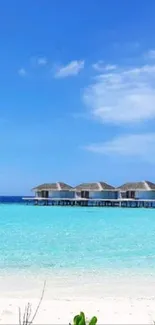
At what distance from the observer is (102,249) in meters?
12.2

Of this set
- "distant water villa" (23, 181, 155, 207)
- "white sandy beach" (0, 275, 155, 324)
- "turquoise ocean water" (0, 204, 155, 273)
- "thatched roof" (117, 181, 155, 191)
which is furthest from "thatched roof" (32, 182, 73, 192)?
"white sandy beach" (0, 275, 155, 324)

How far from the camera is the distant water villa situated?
43156 mm

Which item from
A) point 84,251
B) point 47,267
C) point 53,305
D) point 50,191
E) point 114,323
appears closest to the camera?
point 114,323

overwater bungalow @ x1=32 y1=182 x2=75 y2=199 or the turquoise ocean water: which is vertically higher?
overwater bungalow @ x1=32 y1=182 x2=75 y2=199

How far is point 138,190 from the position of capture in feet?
140

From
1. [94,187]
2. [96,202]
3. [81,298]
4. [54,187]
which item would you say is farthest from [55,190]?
[81,298]

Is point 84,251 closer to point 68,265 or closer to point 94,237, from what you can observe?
point 68,265

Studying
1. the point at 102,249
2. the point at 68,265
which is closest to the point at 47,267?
the point at 68,265

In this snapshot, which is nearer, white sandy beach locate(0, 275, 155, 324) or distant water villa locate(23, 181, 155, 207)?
white sandy beach locate(0, 275, 155, 324)

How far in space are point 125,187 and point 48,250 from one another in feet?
107

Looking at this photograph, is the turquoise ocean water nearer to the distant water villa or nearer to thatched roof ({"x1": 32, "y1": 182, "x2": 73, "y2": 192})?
the distant water villa

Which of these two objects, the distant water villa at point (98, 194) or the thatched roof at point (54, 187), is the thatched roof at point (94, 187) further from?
the thatched roof at point (54, 187)

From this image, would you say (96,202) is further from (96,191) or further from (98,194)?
(96,191)

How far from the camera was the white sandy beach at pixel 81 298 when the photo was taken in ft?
16.2
